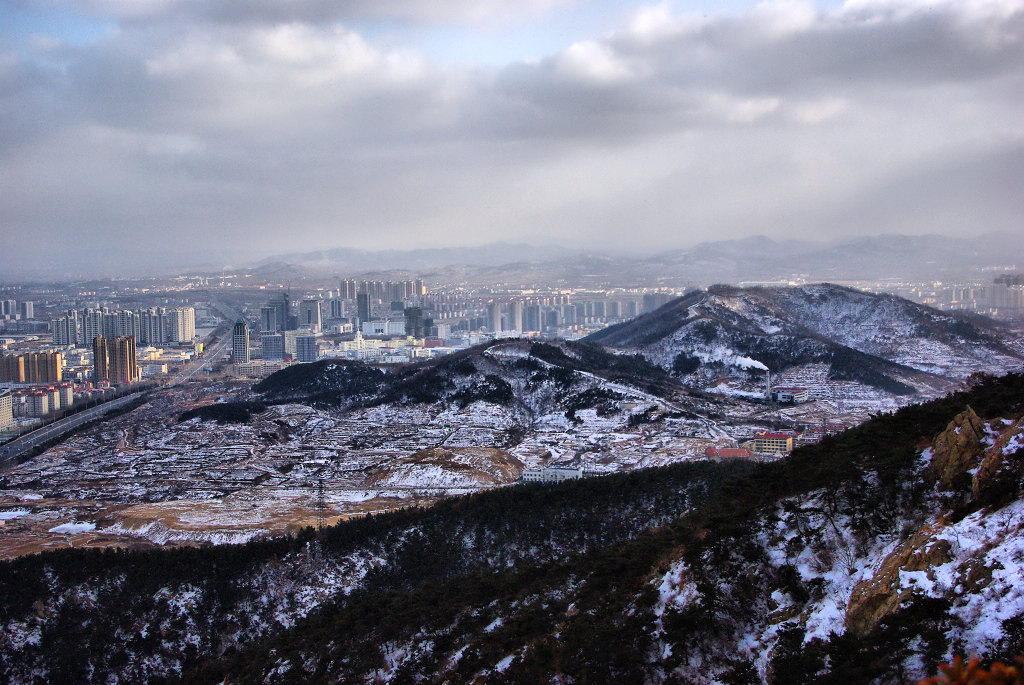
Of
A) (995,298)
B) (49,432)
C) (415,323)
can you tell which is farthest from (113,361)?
(995,298)

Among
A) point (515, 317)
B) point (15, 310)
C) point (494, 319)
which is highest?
point (15, 310)

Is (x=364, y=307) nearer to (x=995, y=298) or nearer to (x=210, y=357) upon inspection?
(x=210, y=357)

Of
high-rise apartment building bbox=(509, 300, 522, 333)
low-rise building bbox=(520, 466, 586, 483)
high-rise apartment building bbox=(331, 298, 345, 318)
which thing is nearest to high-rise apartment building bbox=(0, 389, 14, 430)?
low-rise building bbox=(520, 466, 586, 483)

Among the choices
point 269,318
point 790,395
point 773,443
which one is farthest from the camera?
point 269,318

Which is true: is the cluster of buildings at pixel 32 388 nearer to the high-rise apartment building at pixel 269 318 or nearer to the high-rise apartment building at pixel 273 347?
the high-rise apartment building at pixel 273 347

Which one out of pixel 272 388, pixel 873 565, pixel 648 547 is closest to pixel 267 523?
pixel 648 547

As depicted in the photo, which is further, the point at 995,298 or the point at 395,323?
the point at 395,323
